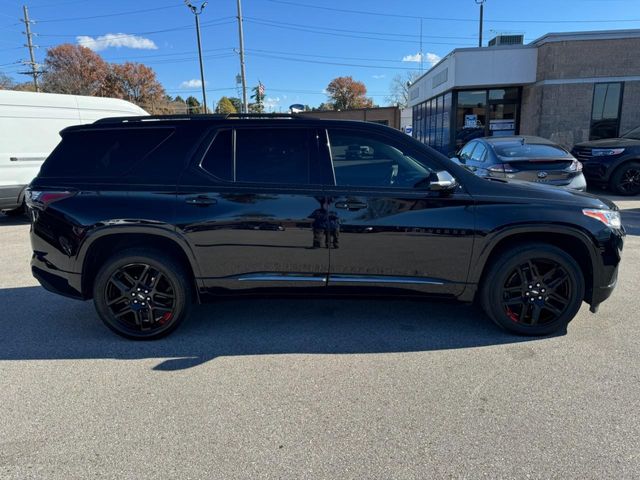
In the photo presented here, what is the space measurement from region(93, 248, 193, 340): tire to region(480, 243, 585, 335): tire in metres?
2.57

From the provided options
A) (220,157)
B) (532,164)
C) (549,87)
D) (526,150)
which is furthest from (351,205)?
(549,87)

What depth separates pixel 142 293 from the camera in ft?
12.2

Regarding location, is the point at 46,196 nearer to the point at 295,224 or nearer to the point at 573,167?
the point at 295,224

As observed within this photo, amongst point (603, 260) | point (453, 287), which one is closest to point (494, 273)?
point (453, 287)

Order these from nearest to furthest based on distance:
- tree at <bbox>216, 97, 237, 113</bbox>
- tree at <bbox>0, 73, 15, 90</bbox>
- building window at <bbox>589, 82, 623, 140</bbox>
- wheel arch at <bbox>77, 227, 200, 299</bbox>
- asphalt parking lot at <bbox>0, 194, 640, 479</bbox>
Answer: asphalt parking lot at <bbox>0, 194, 640, 479</bbox> → wheel arch at <bbox>77, 227, 200, 299</bbox> → building window at <bbox>589, 82, 623, 140</bbox> → tree at <bbox>0, 73, 15, 90</bbox> → tree at <bbox>216, 97, 237, 113</bbox>

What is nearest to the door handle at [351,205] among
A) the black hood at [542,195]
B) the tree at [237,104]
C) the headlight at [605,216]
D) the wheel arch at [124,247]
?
the black hood at [542,195]

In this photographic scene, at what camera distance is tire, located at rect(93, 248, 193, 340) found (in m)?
3.67

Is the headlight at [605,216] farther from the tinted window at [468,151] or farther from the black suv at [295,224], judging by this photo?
the tinted window at [468,151]

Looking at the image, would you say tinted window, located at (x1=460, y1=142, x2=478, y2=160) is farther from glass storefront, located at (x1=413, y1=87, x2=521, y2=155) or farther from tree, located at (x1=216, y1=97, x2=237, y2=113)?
tree, located at (x1=216, y1=97, x2=237, y2=113)

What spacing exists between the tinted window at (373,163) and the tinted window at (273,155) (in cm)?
26

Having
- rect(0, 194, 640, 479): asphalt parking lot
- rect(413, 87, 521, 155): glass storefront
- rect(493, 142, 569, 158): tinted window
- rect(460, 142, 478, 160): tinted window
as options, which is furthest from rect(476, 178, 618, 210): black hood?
rect(413, 87, 521, 155): glass storefront

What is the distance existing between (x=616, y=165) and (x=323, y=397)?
436 inches

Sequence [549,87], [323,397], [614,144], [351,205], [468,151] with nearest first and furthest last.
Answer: [323,397] → [351,205] → [468,151] → [614,144] → [549,87]

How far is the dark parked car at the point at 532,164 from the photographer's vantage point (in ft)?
25.4
